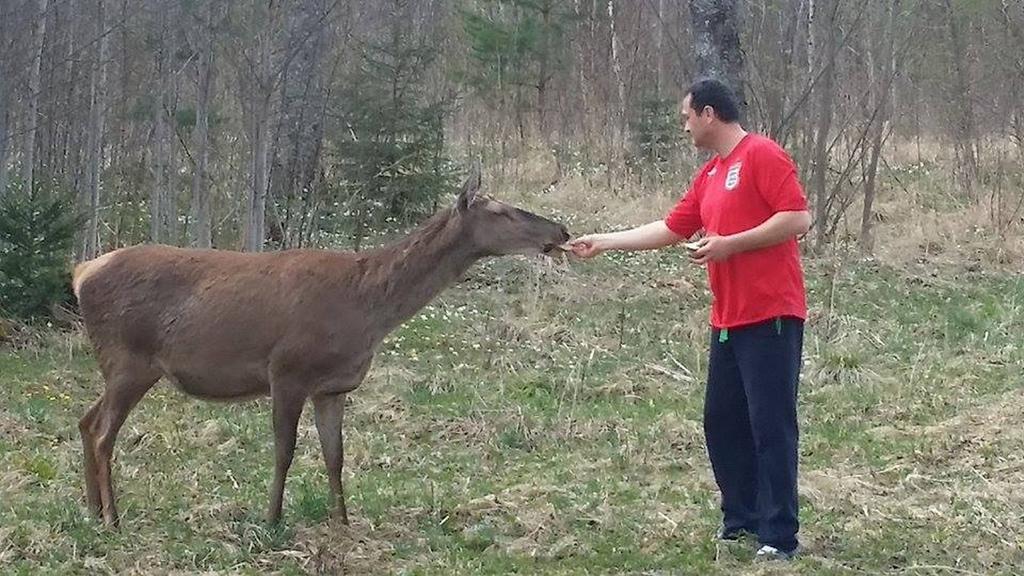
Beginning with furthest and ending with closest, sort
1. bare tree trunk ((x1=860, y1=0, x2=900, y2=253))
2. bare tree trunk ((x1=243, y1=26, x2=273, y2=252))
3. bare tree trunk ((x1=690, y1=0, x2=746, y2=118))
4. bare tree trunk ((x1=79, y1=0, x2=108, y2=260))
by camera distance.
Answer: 1. bare tree trunk ((x1=860, y1=0, x2=900, y2=253))
2. bare tree trunk ((x1=690, y1=0, x2=746, y2=118))
3. bare tree trunk ((x1=79, y1=0, x2=108, y2=260))
4. bare tree trunk ((x1=243, y1=26, x2=273, y2=252))

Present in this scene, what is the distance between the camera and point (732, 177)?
20.2ft

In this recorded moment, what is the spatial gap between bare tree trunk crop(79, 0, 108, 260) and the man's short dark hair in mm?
7409

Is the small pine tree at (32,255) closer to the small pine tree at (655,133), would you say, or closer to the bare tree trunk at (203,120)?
the bare tree trunk at (203,120)

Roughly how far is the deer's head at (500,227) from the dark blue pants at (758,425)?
1.08m

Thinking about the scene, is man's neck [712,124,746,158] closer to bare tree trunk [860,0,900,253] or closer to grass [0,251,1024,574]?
grass [0,251,1024,574]

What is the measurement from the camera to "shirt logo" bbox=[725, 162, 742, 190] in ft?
20.1

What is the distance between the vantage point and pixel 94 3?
13.2 metres

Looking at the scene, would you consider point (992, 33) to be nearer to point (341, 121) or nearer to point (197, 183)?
point (341, 121)

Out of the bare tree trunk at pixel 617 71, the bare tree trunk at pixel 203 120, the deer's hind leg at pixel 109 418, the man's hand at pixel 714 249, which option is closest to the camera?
the man's hand at pixel 714 249

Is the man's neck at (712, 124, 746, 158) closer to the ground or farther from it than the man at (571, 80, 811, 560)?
farther from it

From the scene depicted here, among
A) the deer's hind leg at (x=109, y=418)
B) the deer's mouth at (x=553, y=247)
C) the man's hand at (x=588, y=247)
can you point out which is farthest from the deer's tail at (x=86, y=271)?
the man's hand at (x=588, y=247)

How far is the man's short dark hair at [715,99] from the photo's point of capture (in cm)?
621

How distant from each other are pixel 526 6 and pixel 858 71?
7135 millimetres

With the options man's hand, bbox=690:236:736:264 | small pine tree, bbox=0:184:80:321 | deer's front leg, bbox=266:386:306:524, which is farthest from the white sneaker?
small pine tree, bbox=0:184:80:321
